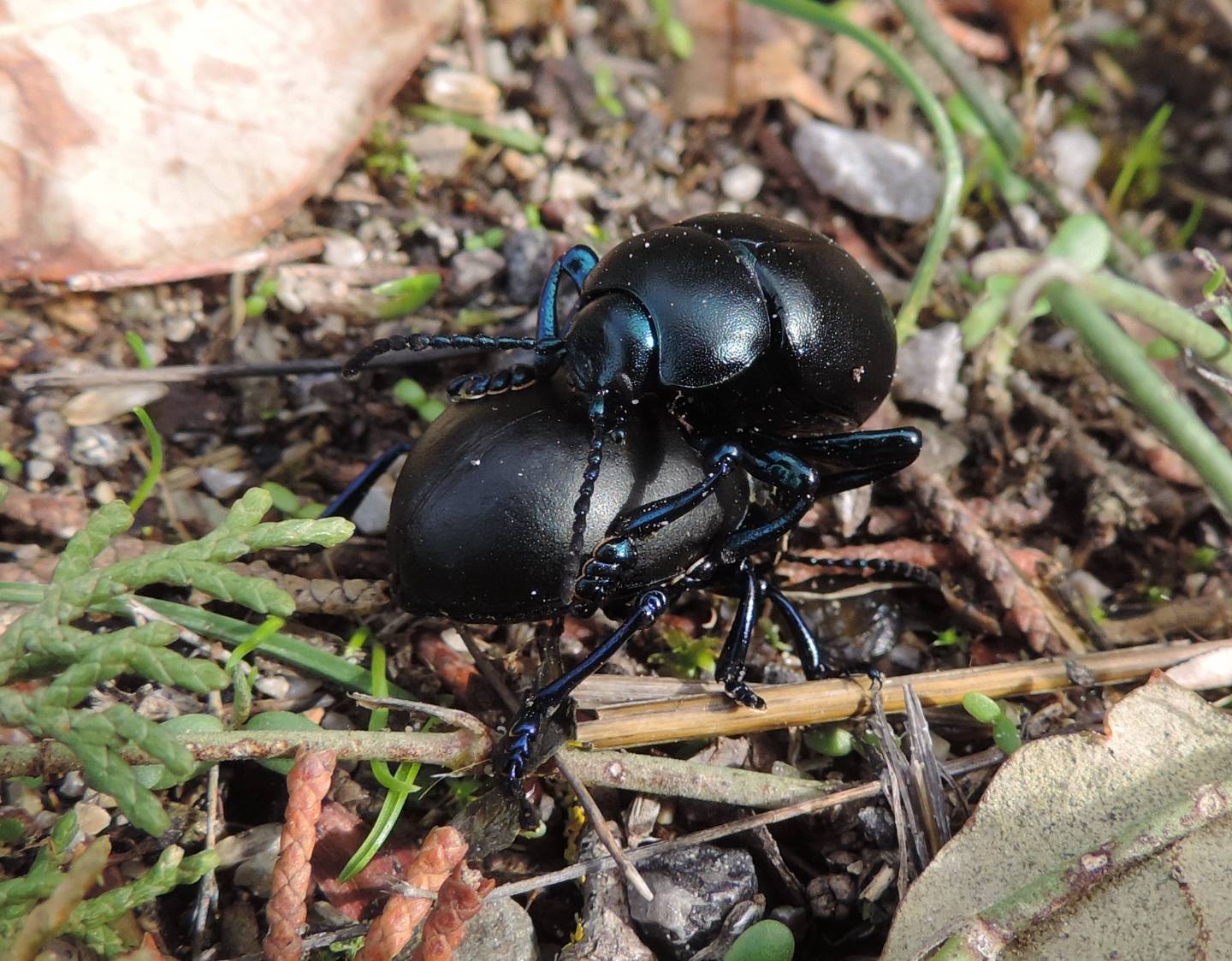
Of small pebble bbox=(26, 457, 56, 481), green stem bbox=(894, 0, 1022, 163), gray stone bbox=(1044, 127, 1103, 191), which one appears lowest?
small pebble bbox=(26, 457, 56, 481)

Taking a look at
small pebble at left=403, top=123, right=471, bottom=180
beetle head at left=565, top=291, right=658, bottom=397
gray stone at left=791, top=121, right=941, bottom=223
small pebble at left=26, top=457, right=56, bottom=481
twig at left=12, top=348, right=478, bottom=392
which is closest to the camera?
beetle head at left=565, top=291, right=658, bottom=397

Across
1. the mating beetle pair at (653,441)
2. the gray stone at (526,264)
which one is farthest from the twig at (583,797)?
the gray stone at (526,264)

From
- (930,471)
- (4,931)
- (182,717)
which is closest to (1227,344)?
(930,471)

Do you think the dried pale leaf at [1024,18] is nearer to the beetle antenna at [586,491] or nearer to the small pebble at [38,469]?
the beetle antenna at [586,491]

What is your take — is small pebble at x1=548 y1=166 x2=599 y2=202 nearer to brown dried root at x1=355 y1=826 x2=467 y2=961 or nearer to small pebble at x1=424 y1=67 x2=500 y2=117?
small pebble at x1=424 y1=67 x2=500 y2=117

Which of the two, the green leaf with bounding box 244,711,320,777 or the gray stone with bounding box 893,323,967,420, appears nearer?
the green leaf with bounding box 244,711,320,777

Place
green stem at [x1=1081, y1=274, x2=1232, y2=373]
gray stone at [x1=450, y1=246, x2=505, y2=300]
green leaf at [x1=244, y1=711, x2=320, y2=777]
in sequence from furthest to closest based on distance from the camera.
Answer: gray stone at [x1=450, y1=246, x2=505, y2=300] < green leaf at [x1=244, y1=711, x2=320, y2=777] < green stem at [x1=1081, y1=274, x2=1232, y2=373]

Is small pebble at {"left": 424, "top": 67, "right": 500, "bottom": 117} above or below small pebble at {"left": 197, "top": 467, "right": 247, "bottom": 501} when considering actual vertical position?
above

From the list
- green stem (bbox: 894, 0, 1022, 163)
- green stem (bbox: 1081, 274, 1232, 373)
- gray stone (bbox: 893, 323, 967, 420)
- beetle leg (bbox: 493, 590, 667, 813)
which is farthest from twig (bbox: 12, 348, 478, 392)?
green stem (bbox: 894, 0, 1022, 163)
